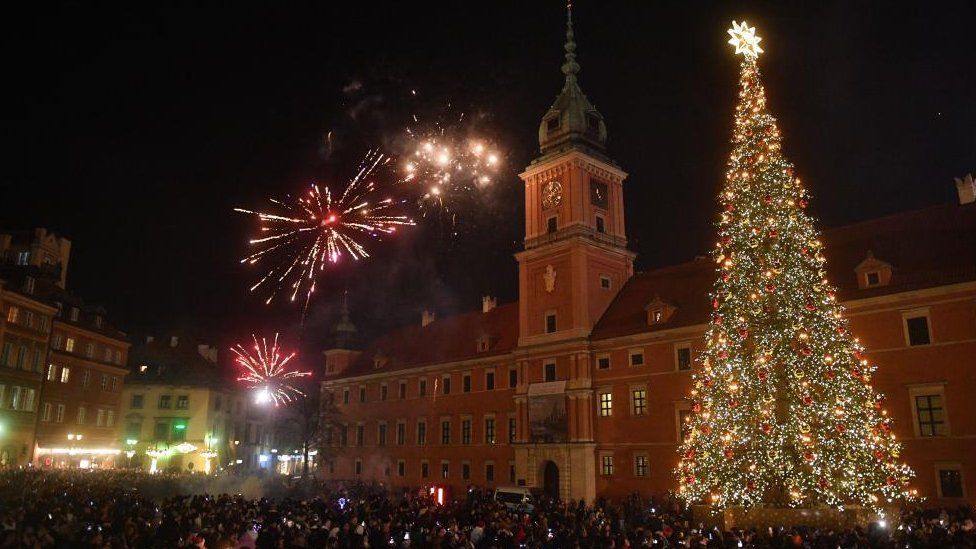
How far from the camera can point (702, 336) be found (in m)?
38.3

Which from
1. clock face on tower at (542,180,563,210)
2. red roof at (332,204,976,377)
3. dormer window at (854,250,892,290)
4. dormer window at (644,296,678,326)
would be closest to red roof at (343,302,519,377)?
red roof at (332,204,976,377)

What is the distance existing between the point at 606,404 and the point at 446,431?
49.3ft

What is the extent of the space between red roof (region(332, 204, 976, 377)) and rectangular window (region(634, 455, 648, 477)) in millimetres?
6970

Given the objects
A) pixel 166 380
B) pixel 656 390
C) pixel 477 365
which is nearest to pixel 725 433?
pixel 656 390

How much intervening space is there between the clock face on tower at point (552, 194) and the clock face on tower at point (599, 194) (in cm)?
208

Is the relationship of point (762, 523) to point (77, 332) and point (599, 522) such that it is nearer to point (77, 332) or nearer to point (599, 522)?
point (599, 522)

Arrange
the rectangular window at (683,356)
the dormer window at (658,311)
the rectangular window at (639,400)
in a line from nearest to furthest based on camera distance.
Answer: the rectangular window at (683,356) → the rectangular window at (639,400) → the dormer window at (658,311)

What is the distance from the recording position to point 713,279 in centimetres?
4078

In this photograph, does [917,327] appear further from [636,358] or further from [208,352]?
[208,352]

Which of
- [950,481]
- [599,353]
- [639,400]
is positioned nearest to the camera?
[950,481]

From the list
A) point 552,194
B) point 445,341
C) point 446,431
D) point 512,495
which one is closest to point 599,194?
point 552,194

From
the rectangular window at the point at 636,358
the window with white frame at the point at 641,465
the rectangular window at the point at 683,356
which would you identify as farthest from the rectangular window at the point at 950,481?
the rectangular window at the point at 636,358

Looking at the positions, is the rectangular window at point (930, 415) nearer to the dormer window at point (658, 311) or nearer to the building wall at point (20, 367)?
the dormer window at point (658, 311)

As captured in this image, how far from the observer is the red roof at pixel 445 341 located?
2061 inches
